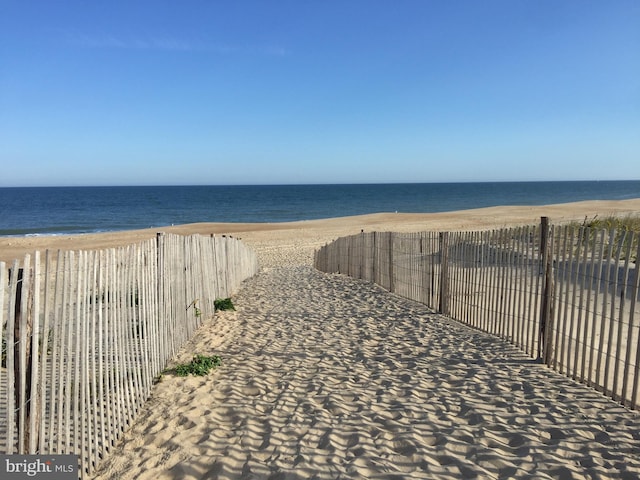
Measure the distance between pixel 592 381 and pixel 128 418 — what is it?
4432 mm

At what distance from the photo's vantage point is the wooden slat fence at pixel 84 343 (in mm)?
2965

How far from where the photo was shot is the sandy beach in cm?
342

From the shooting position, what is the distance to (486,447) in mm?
3592

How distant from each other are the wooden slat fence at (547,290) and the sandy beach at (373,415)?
0.28 meters

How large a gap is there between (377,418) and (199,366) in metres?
2.38

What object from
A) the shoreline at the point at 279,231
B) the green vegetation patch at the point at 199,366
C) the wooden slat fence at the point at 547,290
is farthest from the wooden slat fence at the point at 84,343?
the shoreline at the point at 279,231

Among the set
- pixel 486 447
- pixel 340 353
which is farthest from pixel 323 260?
pixel 486 447

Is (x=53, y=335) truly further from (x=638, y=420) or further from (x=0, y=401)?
(x=638, y=420)

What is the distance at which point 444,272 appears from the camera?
8227 millimetres

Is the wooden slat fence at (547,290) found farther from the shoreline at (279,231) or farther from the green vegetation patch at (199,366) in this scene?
the shoreline at (279,231)

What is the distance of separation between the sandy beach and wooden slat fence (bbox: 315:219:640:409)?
278mm

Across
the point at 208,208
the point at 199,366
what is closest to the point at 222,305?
the point at 199,366

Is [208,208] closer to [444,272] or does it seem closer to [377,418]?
[444,272]

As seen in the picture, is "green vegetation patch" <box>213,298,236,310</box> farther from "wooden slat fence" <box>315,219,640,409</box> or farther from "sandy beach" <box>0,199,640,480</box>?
"wooden slat fence" <box>315,219,640,409</box>
